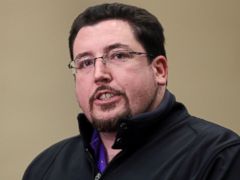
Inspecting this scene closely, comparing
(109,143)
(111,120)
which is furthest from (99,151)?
(111,120)

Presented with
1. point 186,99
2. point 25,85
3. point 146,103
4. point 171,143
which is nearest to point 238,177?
point 171,143

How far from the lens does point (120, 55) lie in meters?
1.36

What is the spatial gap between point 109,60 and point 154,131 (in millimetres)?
266

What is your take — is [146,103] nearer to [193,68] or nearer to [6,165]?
[193,68]

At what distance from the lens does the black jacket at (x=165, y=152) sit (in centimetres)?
118

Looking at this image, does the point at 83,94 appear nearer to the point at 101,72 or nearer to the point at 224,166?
the point at 101,72

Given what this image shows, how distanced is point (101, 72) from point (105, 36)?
12cm

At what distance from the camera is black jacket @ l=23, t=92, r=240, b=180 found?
1184 millimetres

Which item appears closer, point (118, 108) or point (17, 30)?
point (118, 108)

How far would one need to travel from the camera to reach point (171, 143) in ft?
4.27

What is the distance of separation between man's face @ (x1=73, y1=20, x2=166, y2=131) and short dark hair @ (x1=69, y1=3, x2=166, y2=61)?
0.08 ft

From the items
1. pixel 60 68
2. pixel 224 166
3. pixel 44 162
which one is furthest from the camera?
pixel 60 68

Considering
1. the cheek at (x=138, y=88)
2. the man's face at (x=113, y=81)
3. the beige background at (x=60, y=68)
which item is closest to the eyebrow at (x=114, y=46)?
the man's face at (x=113, y=81)

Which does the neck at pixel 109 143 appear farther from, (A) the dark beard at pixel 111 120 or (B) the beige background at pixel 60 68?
(B) the beige background at pixel 60 68
